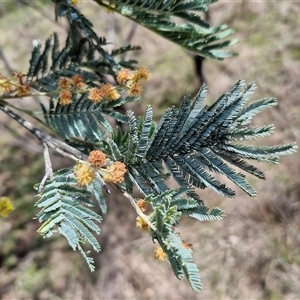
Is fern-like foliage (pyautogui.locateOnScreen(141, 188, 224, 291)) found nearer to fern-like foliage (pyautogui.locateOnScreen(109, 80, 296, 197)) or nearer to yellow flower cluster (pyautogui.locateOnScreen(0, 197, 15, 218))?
fern-like foliage (pyautogui.locateOnScreen(109, 80, 296, 197))

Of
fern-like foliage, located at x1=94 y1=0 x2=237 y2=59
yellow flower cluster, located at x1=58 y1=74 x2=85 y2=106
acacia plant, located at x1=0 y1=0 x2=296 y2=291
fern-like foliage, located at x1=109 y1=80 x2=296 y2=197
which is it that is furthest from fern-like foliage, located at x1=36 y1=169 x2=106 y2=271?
fern-like foliage, located at x1=94 y1=0 x2=237 y2=59

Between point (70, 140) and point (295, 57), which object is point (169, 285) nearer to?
point (70, 140)

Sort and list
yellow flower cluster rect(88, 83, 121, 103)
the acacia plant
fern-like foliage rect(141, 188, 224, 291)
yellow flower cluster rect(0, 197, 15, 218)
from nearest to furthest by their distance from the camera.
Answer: fern-like foliage rect(141, 188, 224, 291) < the acacia plant < yellow flower cluster rect(88, 83, 121, 103) < yellow flower cluster rect(0, 197, 15, 218)

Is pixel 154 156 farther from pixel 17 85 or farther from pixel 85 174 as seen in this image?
pixel 17 85

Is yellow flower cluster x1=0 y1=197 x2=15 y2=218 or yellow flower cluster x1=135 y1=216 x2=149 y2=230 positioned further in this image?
yellow flower cluster x1=0 y1=197 x2=15 y2=218

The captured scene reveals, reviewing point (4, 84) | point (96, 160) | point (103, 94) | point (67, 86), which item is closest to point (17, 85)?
point (4, 84)

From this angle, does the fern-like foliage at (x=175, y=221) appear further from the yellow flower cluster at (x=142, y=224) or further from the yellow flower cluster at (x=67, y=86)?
the yellow flower cluster at (x=67, y=86)

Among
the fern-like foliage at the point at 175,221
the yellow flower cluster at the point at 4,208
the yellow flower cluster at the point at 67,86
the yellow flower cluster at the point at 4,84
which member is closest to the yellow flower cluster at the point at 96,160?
the fern-like foliage at the point at 175,221

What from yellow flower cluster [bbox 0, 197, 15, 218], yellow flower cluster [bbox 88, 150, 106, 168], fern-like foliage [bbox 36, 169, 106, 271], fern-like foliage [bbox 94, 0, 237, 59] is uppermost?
fern-like foliage [bbox 94, 0, 237, 59]
